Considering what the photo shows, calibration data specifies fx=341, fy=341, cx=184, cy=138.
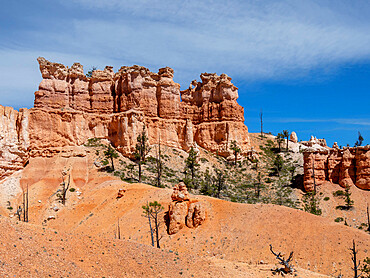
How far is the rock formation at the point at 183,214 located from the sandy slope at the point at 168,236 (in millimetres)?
709

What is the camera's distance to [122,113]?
208ft

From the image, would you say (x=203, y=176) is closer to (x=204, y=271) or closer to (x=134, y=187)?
(x=134, y=187)

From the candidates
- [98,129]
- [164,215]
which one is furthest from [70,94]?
[164,215]

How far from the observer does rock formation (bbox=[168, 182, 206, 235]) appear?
114ft

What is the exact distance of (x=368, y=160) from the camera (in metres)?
52.4

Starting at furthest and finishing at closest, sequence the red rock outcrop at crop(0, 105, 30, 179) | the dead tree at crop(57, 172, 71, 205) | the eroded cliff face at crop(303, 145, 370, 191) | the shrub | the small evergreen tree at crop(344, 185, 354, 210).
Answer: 1. the shrub
2. the eroded cliff face at crop(303, 145, 370, 191)
3. the red rock outcrop at crop(0, 105, 30, 179)
4. the small evergreen tree at crop(344, 185, 354, 210)
5. the dead tree at crop(57, 172, 71, 205)

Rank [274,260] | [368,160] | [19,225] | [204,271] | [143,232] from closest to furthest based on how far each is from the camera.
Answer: [19,225] → [204,271] → [274,260] → [143,232] → [368,160]

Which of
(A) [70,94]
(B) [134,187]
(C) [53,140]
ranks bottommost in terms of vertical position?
(B) [134,187]

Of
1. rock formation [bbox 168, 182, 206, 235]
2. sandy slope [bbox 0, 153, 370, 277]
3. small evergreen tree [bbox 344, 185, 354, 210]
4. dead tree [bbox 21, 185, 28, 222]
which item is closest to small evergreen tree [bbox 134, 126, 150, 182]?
sandy slope [bbox 0, 153, 370, 277]

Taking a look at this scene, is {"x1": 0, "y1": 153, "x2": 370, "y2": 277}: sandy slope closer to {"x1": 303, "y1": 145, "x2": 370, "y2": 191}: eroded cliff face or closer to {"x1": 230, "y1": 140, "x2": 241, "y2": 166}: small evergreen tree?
{"x1": 303, "y1": 145, "x2": 370, "y2": 191}: eroded cliff face

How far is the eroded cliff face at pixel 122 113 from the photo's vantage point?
2172 inches

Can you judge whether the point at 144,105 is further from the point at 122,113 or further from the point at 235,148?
the point at 235,148

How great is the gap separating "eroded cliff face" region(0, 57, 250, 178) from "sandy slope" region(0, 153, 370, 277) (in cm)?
481

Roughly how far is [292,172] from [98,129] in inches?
1456
